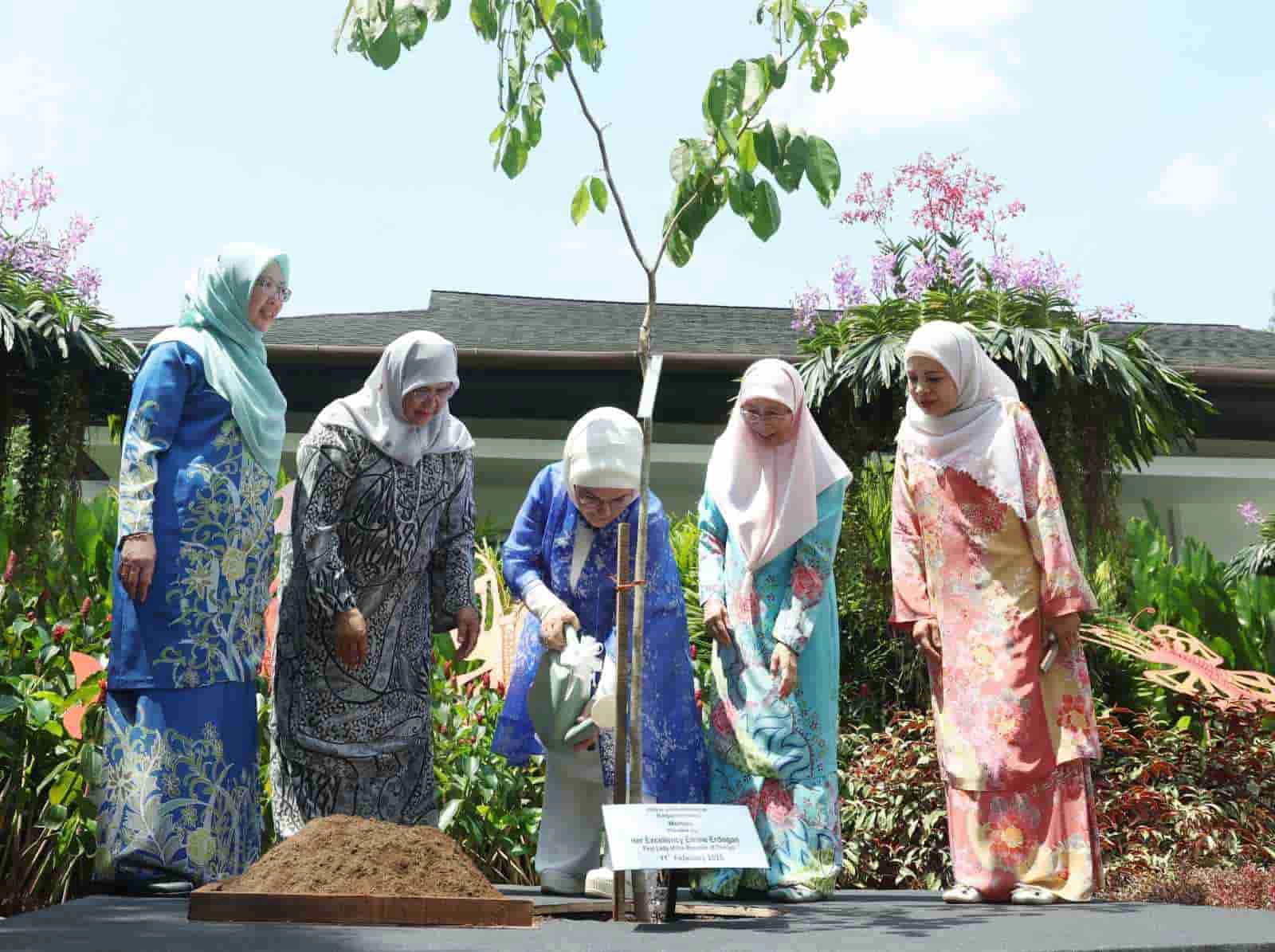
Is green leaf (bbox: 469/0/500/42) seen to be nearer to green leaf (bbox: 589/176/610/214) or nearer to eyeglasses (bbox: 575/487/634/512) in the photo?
green leaf (bbox: 589/176/610/214)

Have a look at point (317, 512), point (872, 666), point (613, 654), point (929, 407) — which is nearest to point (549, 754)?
point (613, 654)

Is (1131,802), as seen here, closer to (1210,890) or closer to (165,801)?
(1210,890)

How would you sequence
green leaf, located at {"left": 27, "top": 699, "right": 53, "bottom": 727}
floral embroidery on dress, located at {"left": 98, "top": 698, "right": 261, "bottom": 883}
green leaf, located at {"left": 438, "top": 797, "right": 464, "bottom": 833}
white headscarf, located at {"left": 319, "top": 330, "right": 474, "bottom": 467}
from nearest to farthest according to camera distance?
floral embroidery on dress, located at {"left": 98, "top": 698, "right": 261, "bottom": 883}, white headscarf, located at {"left": 319, "top": 330, "right": 474, "bottom": 467}, green leaf, located at {"left": 27, "top": 699, "right": 53, "bottom": 727}, green leaf, located at {"left": 438, "top": 797, "right": 464, "bottom": 833}

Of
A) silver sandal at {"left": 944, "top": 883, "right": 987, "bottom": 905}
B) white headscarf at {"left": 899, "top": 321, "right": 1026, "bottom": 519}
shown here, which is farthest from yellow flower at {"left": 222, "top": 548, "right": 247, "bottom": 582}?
silver sandal at {"left": 944, "top": 883, "right": 987, "bottom": 905}

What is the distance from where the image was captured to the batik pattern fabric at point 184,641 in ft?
12.6

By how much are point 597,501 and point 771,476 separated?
531mm

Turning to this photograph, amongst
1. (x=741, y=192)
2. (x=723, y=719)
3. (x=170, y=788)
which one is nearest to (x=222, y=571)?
(x=170, y=788)

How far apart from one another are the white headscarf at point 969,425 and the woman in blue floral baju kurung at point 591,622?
0.88 m

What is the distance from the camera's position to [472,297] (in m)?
13.4

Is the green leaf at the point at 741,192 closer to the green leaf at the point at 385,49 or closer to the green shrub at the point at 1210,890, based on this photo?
the green leaf at the point at 385,49

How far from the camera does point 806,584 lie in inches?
167

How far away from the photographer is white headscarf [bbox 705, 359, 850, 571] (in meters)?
4.25

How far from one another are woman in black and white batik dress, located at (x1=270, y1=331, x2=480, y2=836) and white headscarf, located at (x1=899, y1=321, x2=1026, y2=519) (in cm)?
145

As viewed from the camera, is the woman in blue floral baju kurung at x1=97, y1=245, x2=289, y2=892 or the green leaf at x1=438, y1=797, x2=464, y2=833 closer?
the woman in blue floral baju kurung at x1=97, y1=245, x2=289, y2=892
